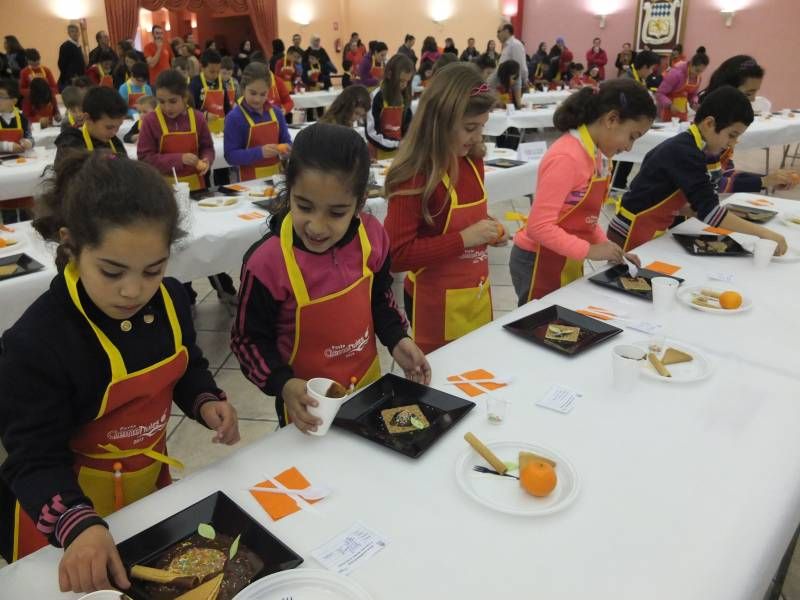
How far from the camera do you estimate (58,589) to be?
0.91 m

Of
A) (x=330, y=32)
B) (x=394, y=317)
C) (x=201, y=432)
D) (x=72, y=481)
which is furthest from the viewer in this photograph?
(x=330, y=32)

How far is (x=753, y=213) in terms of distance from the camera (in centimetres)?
294

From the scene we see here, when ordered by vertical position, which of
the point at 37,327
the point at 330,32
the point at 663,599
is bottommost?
the point at 663,599

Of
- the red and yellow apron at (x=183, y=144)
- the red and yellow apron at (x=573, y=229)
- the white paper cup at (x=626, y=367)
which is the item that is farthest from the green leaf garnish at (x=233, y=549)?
the red and yellow apron at (x=183, y=144)

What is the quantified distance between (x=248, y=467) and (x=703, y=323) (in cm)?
142

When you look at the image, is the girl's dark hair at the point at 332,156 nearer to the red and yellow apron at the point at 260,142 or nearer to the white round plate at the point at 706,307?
the white round plate at the point at 706,307

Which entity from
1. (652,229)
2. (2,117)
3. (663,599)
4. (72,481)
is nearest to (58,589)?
(72,481)

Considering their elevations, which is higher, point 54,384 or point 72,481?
point 54,384

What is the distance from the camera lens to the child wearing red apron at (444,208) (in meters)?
1.86

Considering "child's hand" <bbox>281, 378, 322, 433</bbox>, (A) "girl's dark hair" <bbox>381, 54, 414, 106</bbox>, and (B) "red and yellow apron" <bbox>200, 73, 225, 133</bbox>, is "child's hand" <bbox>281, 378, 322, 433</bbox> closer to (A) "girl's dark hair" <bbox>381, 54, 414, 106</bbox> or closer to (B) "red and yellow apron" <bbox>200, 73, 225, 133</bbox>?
(A) "girl's dark hair" <bbox>381, 54, 414, 106</bbox>

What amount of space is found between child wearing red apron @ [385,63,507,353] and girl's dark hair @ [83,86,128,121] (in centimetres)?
196

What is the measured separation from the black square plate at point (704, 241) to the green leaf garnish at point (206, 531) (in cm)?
216

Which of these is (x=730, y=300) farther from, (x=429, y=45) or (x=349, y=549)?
(x=429, y=45)

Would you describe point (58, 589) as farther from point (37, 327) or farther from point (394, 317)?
point (394, 317)
